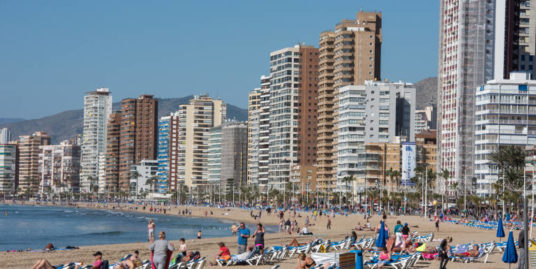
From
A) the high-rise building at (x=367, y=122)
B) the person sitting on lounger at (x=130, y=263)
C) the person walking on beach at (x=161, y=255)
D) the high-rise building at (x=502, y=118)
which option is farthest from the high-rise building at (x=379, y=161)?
the person walking on beach at (x=161, y=255)

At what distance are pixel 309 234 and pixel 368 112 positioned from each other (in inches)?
3889

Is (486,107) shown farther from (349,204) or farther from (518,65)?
(349,204)

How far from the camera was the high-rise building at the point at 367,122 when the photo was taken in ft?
540

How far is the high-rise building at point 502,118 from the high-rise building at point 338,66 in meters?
49.6

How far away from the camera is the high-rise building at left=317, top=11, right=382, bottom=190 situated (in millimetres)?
174875

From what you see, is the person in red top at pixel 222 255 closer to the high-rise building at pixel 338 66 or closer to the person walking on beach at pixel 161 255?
the person walking on beach at pixel 161 255

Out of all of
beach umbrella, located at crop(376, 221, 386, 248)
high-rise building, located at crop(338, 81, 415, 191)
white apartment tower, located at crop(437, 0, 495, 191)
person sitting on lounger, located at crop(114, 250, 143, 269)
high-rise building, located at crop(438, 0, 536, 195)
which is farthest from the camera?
high-rise building, located at crop(338, 81, 415, 191)

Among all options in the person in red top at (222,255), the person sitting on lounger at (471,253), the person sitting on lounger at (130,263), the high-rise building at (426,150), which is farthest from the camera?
the high-rise building at (426,150)

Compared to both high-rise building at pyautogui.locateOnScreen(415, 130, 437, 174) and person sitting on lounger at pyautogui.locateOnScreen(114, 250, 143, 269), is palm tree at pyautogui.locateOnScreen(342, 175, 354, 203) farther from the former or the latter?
person sitting on lounger at pyautogui.locateOnScreen(114, 250, 143, 269)

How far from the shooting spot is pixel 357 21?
18062cm

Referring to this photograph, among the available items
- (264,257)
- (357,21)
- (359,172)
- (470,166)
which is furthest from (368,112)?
(264,257)

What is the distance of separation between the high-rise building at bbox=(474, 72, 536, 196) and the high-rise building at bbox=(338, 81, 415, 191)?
35.8 m

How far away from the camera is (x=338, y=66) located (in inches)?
7082

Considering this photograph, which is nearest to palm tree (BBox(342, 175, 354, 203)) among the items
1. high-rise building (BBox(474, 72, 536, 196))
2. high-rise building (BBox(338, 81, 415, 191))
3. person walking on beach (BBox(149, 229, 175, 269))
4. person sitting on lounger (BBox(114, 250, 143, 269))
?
high-rise building (BBox(338, 81, 415, 191))
